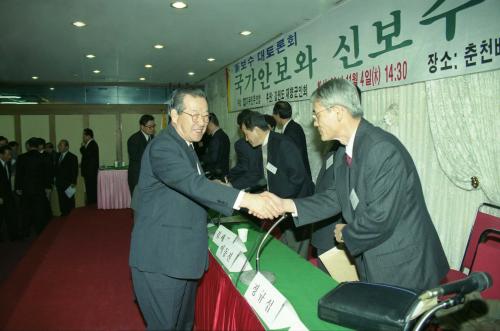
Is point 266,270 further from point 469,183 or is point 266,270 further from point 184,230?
point 469,183

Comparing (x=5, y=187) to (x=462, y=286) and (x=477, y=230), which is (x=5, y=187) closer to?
(x=477, y=230)

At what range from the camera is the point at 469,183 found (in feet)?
8.56

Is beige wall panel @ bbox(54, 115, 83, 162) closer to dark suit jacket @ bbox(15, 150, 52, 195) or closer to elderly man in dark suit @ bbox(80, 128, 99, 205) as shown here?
elderly man in dark suit @ bbox(80, 128, 99, 205)

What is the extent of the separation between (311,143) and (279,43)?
1.53 m

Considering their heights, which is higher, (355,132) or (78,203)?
(355,132)

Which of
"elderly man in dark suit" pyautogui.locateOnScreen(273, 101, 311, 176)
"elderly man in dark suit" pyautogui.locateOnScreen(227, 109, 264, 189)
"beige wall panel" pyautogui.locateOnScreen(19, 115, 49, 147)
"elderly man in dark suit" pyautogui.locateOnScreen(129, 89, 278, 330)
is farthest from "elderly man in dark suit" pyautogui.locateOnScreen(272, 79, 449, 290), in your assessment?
"beige wall panel" pyautogui.locateOnScreen(19, 115, 49, 147)

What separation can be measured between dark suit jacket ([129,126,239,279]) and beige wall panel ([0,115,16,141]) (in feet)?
30.7

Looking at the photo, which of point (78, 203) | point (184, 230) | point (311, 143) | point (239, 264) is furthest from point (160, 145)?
point (78, 203)

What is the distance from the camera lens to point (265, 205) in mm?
1689

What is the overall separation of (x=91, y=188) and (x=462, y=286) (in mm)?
7294

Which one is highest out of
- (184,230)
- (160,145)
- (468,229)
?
(160,145)

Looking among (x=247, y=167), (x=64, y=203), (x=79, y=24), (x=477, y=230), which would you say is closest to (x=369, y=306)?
(x=477, y=230)

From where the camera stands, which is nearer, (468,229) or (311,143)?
(468,229)

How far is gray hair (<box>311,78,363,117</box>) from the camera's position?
1495 mm
